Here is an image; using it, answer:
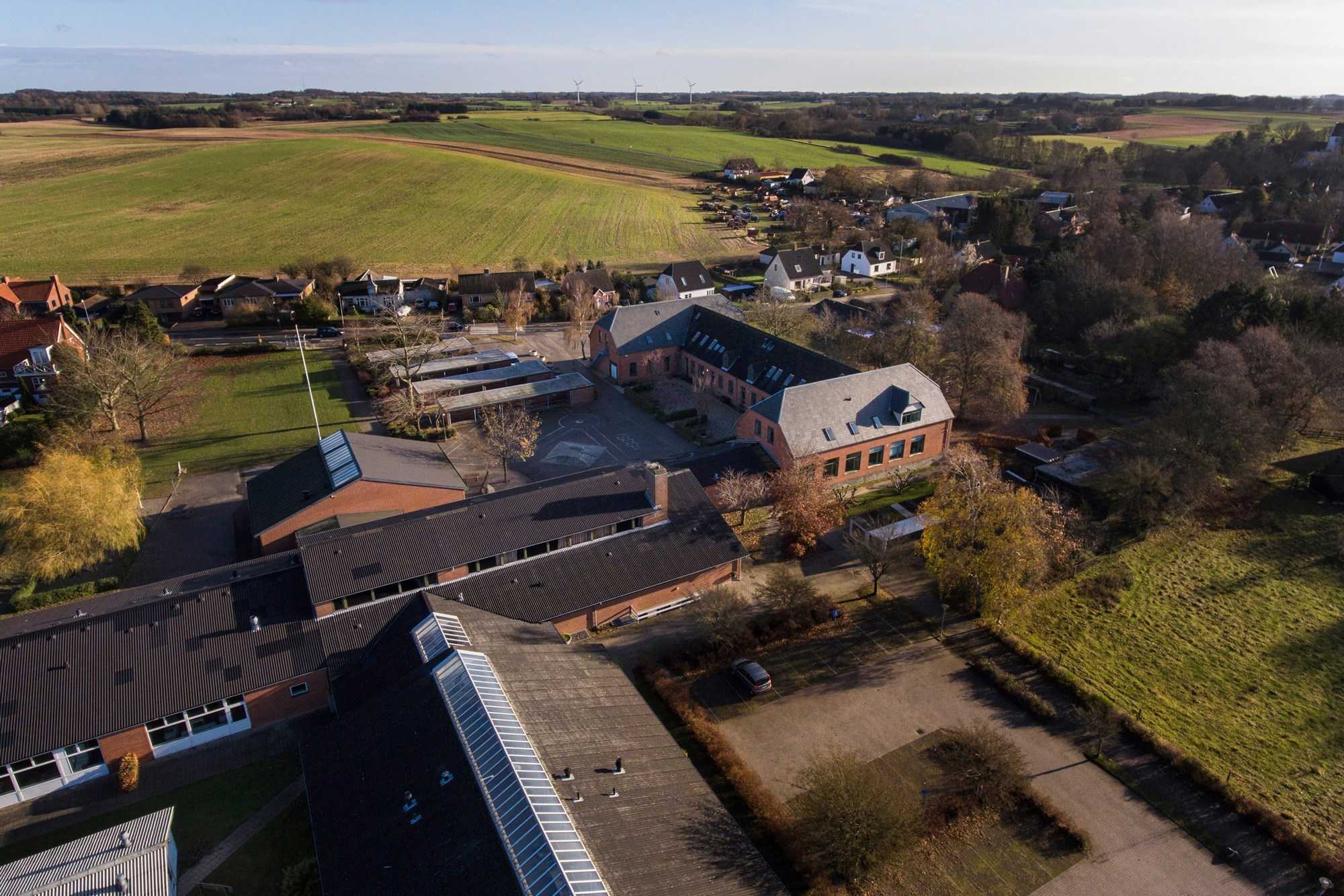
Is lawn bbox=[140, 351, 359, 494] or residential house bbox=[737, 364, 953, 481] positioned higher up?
residential house bbox=[737, 364, 953, 481]

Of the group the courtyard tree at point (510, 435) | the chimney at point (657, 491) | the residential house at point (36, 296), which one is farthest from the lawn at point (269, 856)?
the residential house at point (36, 296)

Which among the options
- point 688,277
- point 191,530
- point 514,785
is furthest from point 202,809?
point 688,277

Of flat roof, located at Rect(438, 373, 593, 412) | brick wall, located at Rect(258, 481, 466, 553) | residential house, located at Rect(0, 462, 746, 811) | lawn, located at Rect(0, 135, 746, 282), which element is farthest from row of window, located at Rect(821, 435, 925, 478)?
lawn, located at Rect(0, 135, 746, 282)

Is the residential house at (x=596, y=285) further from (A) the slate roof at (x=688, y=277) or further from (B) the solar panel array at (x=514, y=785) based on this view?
(B) the solar panel array at (x=514, y=785)

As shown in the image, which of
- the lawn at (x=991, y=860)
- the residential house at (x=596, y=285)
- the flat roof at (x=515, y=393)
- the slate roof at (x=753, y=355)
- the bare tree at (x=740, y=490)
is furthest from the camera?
the residential house at (x=596, y=285)

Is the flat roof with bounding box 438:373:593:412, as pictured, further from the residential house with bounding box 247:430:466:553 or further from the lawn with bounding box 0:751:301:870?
the lawn with bounding box 0:751:301:870

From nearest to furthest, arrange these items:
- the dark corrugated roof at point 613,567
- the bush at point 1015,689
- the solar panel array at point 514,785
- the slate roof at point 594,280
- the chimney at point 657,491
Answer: the solar panel array at point 514,785, the bush at point 1015,689, the dark corrugated roof at point 613,567, the chimney at point 657,491, the slate roof at point 594,280

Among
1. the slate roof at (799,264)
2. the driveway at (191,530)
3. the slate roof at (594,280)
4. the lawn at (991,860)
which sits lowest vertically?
the lawn at (991,860)

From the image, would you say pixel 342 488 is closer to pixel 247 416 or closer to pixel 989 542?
pixel 247 416
